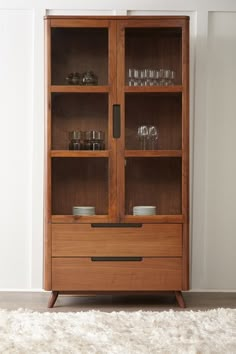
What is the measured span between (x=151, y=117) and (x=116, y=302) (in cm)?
126

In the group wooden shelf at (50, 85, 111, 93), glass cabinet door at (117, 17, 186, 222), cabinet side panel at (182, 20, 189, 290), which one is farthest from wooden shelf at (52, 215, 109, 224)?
wooden shelf at (50, 85, 111, 93)

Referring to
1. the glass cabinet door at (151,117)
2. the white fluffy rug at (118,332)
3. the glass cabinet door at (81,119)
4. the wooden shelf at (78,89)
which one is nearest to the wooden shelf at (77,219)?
the glass cabinet door at (81,119)

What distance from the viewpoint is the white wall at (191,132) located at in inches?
177

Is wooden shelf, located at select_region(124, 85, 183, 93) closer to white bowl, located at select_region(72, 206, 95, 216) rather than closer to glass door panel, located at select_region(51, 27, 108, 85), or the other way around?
glass door panel, located at select_region(51, 27, 108, 85)

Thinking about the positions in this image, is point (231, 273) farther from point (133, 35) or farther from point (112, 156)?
point (133, 35)

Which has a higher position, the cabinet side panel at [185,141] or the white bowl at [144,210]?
the cabinet side panel at [185,141]

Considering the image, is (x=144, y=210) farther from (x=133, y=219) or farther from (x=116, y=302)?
(x=116, y=302)

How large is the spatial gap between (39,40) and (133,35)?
78 centimetres

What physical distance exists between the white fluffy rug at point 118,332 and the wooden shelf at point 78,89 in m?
1.40

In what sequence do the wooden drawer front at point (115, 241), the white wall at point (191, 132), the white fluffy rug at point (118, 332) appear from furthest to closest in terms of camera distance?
the white wall at point (191, 132) → the wooden drawer front at point (115, 241) → the white fluffy rug at point (118, 332)

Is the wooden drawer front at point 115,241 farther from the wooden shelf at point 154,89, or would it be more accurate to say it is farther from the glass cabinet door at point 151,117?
the wooden shelf at point 154,89

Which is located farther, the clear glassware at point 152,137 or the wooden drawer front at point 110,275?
the clear glassware at point 152,137

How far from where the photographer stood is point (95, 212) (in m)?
4.04

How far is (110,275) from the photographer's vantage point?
3.98 meters
